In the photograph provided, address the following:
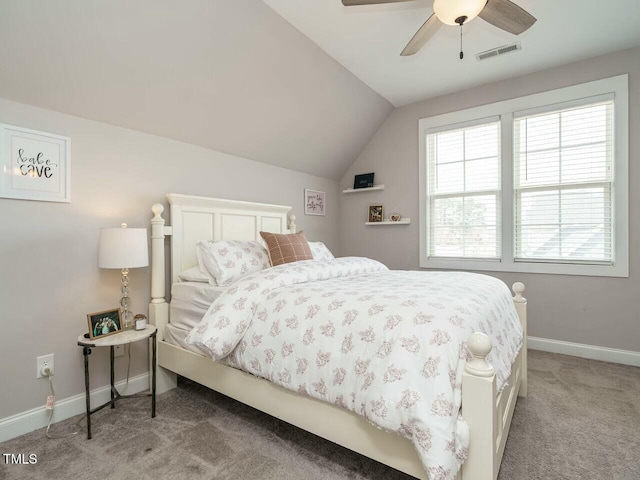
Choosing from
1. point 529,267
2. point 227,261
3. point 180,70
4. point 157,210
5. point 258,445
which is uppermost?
point 180,70

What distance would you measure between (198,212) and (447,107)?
2.85 meters

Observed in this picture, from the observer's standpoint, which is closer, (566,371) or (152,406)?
(152,406)

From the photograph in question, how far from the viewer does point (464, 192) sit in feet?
11.4

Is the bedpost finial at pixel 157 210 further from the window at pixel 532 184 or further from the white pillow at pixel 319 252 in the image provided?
the window at pixel 532 184

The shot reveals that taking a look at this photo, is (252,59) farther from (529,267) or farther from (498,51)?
(529,267)

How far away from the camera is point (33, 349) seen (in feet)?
6.06

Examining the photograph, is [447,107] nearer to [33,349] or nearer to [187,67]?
[187,67]

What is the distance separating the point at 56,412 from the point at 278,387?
142 centimetres

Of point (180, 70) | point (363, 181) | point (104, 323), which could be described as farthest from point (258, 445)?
point (363, 181)

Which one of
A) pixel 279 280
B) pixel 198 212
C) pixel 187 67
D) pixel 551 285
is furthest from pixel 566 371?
pixel 187 67

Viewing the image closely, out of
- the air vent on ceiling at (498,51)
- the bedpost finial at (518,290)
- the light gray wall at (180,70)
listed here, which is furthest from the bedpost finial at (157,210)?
the air vent on ceiling at (498,51)

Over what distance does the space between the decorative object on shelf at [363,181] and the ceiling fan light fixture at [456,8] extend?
92.8 inches

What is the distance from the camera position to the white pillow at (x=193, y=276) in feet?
7.41

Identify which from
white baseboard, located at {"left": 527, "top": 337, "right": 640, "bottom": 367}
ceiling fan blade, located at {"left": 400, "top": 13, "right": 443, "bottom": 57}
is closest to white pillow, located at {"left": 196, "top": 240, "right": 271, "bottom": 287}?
ceiling fan blade, located at {"left": 400, "top": 13, "right": 443, "bottom": 57}
